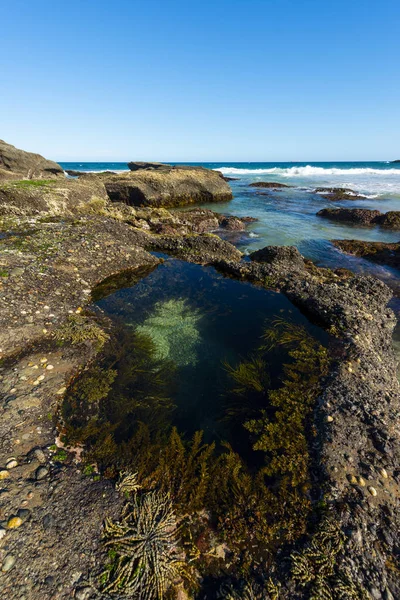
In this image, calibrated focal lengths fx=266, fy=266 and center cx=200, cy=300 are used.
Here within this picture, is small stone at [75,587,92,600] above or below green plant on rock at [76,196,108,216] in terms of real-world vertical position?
below

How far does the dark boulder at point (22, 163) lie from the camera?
31.0 meters

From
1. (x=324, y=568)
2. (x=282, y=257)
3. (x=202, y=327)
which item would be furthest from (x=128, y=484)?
(x=282, y=257)

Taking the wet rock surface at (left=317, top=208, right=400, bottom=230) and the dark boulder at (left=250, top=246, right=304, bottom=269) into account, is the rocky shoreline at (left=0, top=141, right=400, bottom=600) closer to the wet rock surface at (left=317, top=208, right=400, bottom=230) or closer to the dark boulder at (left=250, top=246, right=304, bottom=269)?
the dark boulder at (left=250, top=246, right=304, bottom=269)

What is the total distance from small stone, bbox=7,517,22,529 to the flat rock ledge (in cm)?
5

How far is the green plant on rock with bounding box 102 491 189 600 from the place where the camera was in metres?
3.05

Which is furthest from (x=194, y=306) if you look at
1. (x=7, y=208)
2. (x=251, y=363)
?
(x=7, y=208)

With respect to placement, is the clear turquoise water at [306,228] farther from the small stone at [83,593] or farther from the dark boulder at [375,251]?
the small stone at [83,593]

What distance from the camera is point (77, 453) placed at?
4.50m

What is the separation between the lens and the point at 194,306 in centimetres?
950

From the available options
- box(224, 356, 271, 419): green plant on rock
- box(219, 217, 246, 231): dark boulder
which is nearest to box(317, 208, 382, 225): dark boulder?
box(219, 217, 246, 231): dark boulder

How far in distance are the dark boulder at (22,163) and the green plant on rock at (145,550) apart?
35.3 m

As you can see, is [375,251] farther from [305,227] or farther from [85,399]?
[85,399]

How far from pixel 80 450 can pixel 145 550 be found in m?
1.93

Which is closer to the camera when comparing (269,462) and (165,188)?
(269,462)
